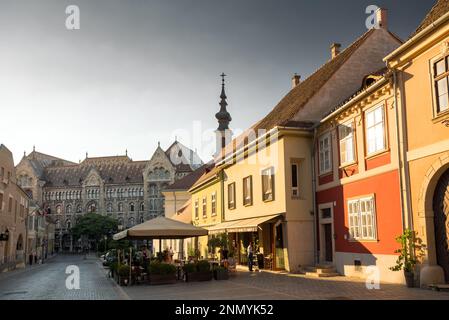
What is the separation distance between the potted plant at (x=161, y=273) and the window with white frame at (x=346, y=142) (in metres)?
8.56

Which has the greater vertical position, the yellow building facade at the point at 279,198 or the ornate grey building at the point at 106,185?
the ornate grey building at the point at 106,185

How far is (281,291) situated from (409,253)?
14.0 ft

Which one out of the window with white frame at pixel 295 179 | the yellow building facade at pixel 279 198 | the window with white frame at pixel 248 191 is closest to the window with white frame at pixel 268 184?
the yellow building facade at pixel 279 198

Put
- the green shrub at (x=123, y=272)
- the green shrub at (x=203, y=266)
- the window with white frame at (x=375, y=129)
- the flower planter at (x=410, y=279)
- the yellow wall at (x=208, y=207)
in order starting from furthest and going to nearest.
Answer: the yellow wall at (x=208, y=207)
the green shrub at (x=203, y=266)
the green shrub at (x=123, y=272)
the window with white frame at (x=375, y=129)
the flower planter at (x=410, y=279)

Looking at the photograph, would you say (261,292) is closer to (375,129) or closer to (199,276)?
(199,276)

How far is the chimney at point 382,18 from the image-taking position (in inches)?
979

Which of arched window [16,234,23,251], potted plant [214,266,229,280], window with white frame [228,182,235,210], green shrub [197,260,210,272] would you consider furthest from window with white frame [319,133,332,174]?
arched window [16,234,23,251]

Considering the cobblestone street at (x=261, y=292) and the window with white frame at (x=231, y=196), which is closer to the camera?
the cobblestone street at (x=261, y=292)

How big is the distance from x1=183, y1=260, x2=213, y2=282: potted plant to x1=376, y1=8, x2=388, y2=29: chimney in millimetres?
15160

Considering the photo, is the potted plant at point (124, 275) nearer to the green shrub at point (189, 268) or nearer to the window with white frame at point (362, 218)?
the green shrub at point (189, 268)

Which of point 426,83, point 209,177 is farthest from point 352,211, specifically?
point 209,177

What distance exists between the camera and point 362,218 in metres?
18.9

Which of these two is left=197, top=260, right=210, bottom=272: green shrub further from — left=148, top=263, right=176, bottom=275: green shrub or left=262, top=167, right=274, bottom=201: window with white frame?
left=262, top=167, right=274, bottom=201: window with white frame

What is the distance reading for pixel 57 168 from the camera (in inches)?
4791
